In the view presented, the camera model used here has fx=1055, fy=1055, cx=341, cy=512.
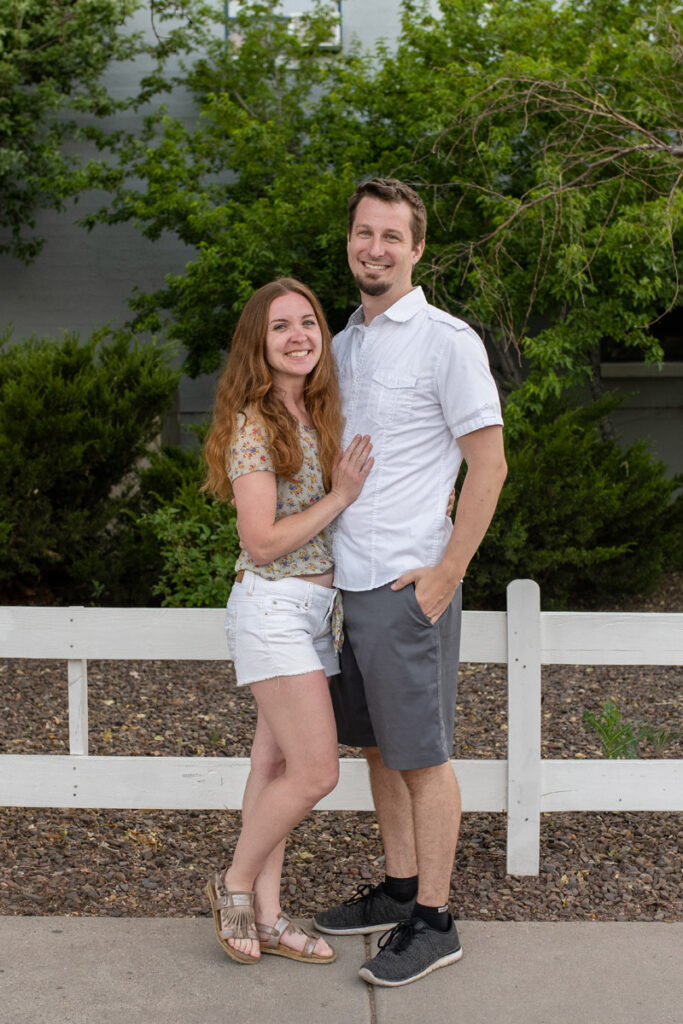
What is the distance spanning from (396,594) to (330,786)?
0.53 metres

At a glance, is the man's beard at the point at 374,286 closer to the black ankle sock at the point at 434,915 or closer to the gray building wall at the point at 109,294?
the black ankle sock at the point at 434,915

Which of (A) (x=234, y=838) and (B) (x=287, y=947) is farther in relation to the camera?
(A) (x=234, y=838)

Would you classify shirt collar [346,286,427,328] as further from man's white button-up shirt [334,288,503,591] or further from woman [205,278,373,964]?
woman [205,278,373,964]

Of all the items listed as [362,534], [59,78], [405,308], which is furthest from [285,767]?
[59,78]

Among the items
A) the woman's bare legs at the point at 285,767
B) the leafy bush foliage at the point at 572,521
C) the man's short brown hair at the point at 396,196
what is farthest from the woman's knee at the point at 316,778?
the leafy bush foliage at the point at 572,521

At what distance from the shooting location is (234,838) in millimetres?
3914

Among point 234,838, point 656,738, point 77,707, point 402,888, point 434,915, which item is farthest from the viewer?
point 656,738

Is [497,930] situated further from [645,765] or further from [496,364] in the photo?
[496,364]

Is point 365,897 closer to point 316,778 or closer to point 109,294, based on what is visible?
point 316,778

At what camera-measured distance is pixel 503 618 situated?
3430 mm

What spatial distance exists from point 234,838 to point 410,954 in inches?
48.8

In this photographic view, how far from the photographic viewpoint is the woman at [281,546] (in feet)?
8.79

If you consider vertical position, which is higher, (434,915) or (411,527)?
(411,527)

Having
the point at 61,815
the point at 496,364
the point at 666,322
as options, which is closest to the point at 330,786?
the point at 61,815
